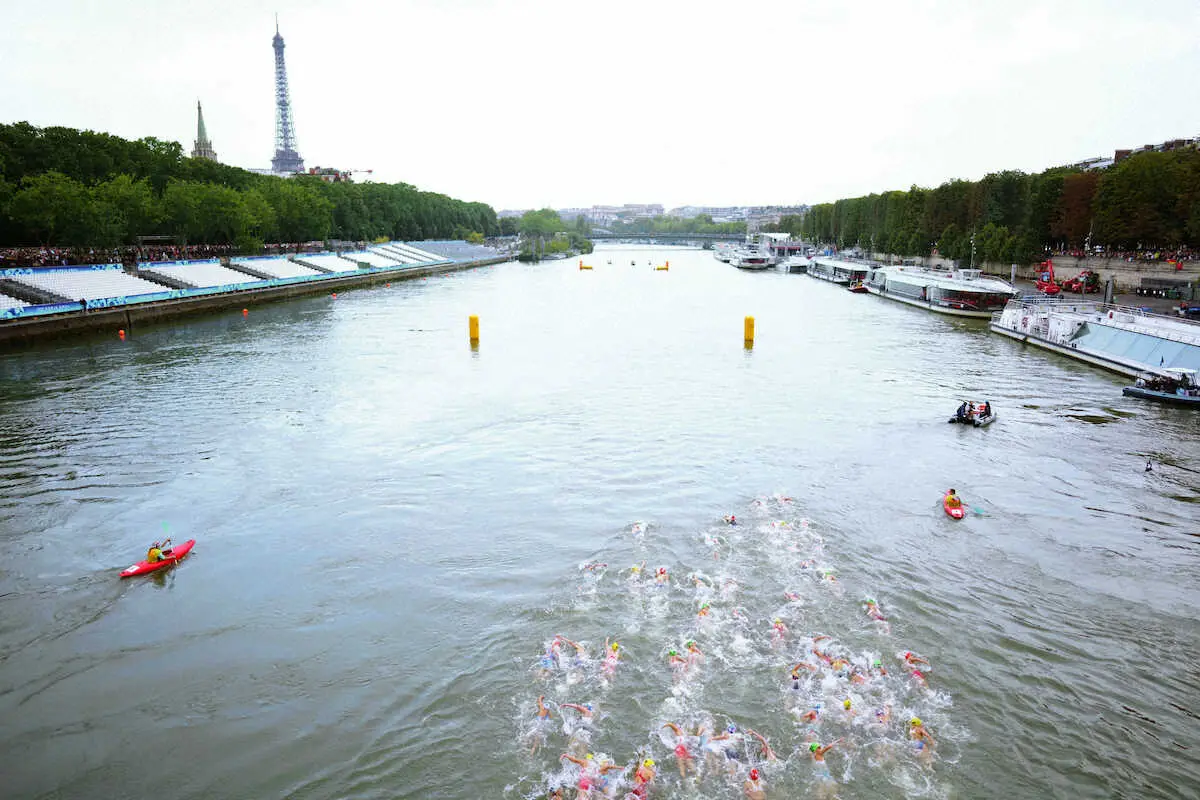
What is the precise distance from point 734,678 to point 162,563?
48.0 ft

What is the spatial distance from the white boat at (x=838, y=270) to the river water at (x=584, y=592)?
264ft

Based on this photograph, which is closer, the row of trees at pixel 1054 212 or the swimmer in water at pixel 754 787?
the swimmer in water at pixel 754 787

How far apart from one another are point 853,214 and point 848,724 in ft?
541

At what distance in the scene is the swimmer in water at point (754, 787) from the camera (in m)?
11.6

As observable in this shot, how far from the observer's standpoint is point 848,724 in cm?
1316

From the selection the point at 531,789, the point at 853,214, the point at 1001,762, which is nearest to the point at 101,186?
the point at 531,789

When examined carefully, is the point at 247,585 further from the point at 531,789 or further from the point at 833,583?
the point at 833,583

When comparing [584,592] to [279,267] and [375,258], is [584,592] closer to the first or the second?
[279,267]

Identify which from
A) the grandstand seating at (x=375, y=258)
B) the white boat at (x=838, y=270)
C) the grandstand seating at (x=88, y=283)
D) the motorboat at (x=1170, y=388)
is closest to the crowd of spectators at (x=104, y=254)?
the grandstand seating at (x=88, y=283)

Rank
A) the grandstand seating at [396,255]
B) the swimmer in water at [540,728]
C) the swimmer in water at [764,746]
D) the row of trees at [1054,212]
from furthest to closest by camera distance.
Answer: the grandstand seating at [396,255]
the row of trees at [1054,212]
the swimmer in water at [540,728]
the swimmer in water at [764,746]

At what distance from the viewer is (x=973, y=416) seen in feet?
108

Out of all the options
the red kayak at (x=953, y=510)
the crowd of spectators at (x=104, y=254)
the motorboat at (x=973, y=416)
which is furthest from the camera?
→ the crowd of spectators at (x=104, y=254)

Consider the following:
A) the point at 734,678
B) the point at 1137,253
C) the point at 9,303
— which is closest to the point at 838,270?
the point at 1137,253

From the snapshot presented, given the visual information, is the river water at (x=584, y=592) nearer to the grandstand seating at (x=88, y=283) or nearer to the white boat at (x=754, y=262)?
the grandstand seating at (x=88, y=283)
